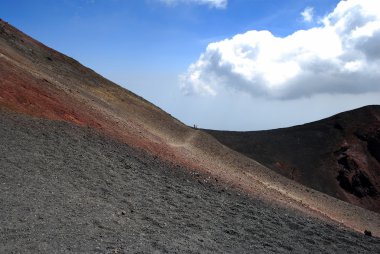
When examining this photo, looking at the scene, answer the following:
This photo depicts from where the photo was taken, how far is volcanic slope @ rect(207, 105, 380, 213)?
45.3 meters

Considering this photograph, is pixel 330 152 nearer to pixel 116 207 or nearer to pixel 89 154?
pixel 89 154

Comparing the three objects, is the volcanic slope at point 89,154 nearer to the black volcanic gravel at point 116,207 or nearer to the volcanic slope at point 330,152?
the black volcanic gravel at point 116,207

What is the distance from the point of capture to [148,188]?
552 inches

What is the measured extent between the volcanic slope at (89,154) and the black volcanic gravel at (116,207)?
0.19 ft

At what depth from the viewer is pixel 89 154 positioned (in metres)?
15.1

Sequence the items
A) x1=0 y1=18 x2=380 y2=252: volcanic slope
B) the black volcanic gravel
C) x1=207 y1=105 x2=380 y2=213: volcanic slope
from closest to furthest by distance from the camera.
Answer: the black volcanic gravel → x1=0 y1=18 x2=380 y2=252: volcanic slope → x1=207 y1=105 x2=380 y2=213: volcanic slope

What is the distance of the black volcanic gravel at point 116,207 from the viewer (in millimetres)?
9305

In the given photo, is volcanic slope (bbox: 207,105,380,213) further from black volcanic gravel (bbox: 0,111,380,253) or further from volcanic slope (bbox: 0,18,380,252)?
black volcanic gravel (bbox: 0,111,380,253)

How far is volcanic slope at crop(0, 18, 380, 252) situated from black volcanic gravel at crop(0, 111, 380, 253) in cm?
6

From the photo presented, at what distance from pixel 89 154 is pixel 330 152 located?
3997cm

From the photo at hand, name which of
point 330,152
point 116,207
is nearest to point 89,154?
point 116,207

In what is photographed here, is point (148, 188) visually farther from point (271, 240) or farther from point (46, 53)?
point (46, 53)

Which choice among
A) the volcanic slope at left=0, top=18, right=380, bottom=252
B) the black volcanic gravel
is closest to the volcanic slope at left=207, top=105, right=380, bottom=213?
the volcanic slope at left=0, top=18, right=380, bottom=252

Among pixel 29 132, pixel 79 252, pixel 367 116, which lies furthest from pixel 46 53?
pixel 367 116
